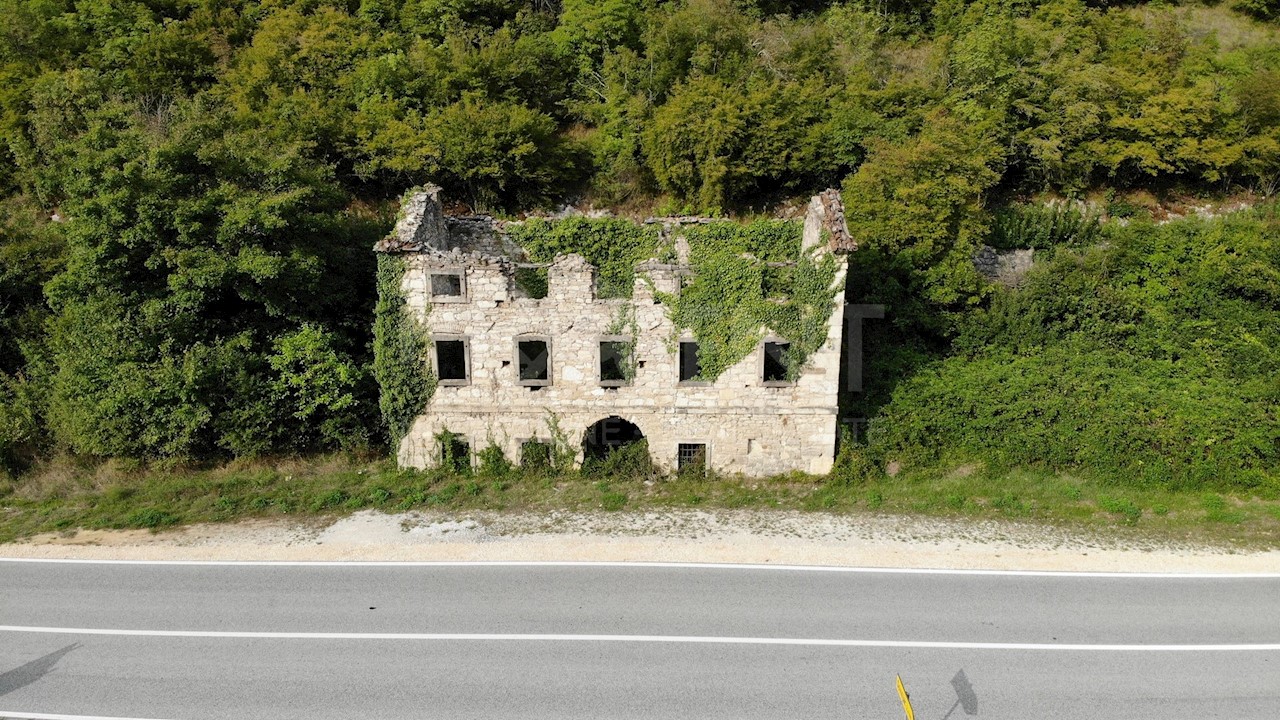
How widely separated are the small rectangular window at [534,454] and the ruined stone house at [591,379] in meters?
0.05

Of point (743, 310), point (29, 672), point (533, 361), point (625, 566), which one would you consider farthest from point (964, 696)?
point (29, 672)

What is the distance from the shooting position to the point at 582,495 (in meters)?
18.5

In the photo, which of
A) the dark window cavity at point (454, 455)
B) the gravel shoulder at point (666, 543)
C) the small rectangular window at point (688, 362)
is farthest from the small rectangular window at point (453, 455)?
the small rectangular window at point (688, 362)

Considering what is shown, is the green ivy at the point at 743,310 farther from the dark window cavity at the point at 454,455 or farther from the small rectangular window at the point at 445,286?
the dark window cavity at the point at 454,455

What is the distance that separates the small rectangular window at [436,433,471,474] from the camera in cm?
1947

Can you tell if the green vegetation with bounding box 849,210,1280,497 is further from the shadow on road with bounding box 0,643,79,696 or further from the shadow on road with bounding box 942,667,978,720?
the shadow on road with bounding box 0,643,79,696

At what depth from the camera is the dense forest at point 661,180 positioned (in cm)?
1897

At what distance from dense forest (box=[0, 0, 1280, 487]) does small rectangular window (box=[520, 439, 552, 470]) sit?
14.8 ft

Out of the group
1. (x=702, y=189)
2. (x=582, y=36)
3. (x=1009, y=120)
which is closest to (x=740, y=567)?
(x=702, y=189)

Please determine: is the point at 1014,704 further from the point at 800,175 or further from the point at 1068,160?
the point at 1068,160

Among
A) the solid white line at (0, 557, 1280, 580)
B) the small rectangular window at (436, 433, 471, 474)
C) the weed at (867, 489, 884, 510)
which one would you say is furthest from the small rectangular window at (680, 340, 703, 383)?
the solid white line at (0, 557, 1280, 580)

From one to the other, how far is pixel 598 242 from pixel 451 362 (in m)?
7.06

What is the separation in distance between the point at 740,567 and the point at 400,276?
11308mm

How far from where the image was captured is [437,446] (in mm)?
19547
